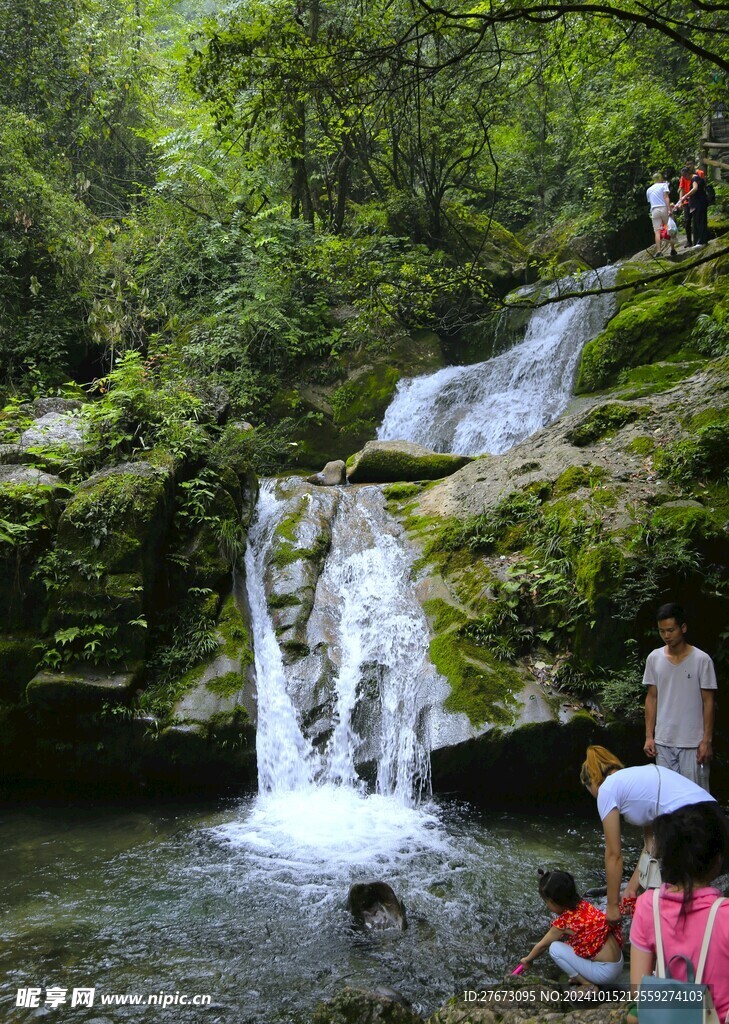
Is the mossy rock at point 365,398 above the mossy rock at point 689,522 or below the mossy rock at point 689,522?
above

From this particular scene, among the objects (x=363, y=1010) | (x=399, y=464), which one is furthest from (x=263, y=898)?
(x=399, y=464)

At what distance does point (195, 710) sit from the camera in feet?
23.9

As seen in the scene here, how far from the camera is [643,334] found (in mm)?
11594

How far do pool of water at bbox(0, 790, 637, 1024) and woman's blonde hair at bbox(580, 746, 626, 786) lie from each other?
4.31 feet

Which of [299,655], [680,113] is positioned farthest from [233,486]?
[680,113]

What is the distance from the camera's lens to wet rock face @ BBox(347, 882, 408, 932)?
4.89 m

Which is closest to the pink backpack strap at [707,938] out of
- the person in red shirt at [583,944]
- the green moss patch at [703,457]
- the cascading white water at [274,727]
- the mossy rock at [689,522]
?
the person in red shirt at [583,944]

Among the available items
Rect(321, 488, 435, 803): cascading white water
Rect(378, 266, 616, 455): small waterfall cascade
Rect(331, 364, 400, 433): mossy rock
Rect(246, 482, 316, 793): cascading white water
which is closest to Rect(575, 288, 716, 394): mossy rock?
Rect(378, 266, 616, 455): small waterfall cascade

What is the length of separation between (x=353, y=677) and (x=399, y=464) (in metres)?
4.90

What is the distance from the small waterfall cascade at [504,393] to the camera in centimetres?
1291

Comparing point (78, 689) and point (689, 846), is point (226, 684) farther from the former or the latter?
point (689, 846)

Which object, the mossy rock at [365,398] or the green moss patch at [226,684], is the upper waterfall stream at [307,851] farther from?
the mossy rock at [365,398]

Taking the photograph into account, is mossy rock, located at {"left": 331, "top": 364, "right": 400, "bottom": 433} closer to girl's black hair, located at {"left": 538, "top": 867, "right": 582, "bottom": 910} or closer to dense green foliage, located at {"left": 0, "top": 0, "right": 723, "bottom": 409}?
dense green foliage, located at {"left": 0, "top": 0, "right": 723, "bottom": 409}

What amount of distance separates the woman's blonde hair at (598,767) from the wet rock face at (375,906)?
1699 mm
